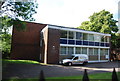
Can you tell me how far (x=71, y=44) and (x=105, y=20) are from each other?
710 inches

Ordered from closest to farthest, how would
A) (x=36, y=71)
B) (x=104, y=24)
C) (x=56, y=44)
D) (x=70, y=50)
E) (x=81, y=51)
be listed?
(x=36, y=71) → (x=56, y=44) → (x=70, y=50) → (x=81, y=51) → (x=104, y=24)

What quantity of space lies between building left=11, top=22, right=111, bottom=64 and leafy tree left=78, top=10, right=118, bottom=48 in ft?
21.4

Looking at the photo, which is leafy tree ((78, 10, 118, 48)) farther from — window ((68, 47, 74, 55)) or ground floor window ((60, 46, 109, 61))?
window ((68, 47, 74, 55))

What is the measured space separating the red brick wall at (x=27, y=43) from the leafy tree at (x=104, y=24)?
1654 cm

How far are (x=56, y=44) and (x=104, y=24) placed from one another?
776 inches

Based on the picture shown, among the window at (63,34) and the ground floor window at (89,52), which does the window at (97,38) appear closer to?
the ground floor window at (89,52)

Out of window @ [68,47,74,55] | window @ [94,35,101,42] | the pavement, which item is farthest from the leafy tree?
the pavement

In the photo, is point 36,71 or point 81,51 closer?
point 36,71

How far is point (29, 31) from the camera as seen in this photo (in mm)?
26422

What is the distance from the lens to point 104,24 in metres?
34.4

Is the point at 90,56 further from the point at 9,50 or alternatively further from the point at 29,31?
the point at 9,50

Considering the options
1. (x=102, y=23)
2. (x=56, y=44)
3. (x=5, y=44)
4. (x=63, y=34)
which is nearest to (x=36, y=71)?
(x=56, y=44)

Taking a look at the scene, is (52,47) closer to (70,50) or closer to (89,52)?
(70,50)

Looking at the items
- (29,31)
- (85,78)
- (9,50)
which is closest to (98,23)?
(29,31)
